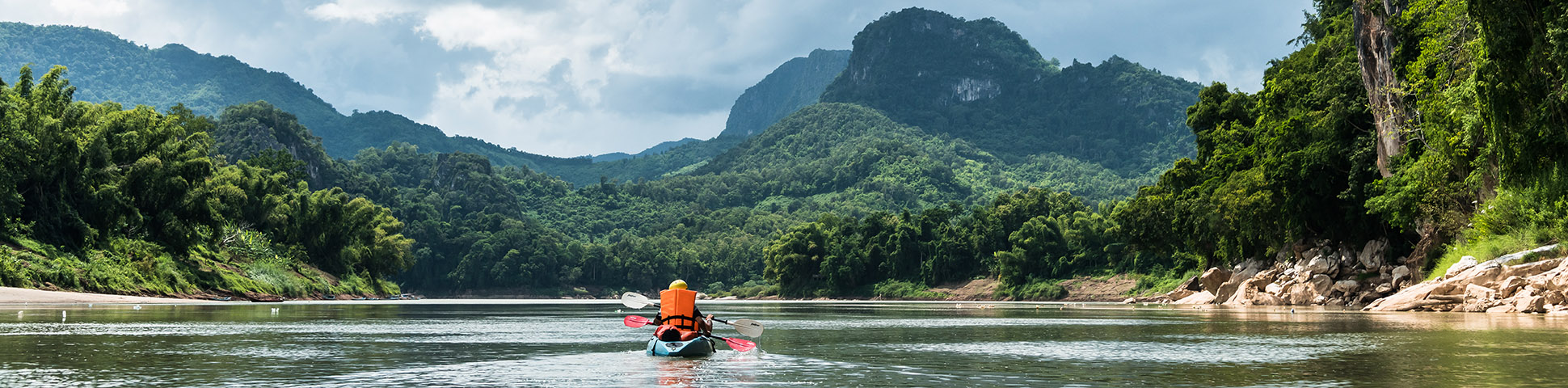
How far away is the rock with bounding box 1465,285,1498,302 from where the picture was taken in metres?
40.7

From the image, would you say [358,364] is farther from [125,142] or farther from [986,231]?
[986,231]

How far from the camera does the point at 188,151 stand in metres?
80.1

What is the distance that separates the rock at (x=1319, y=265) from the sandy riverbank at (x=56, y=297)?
208 ft

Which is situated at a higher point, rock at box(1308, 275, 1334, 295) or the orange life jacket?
the orange life jacket

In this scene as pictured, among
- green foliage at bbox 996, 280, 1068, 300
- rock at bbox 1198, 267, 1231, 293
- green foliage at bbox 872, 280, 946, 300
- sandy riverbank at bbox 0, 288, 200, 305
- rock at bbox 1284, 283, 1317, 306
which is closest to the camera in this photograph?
sandy riverbank at bbox 0, 288, 200, 305

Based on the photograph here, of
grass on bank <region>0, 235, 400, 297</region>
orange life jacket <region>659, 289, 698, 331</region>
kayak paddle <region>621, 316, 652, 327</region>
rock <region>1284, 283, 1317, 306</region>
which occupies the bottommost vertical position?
rock <region>1284, 283, 1317, 306</region>

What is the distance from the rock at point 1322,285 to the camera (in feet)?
199

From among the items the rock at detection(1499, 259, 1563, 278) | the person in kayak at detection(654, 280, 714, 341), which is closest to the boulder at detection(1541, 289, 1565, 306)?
the rock at detection(1499, 259, 1563, 278)

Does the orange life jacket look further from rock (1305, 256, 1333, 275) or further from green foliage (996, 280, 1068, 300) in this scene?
green foliage (996, 280, 1068, 300)

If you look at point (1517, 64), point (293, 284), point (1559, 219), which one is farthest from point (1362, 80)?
point (293, 284)

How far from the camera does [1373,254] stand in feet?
197

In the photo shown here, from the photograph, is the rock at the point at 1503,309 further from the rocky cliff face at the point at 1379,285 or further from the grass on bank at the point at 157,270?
the grass on bank at the point at 157,270

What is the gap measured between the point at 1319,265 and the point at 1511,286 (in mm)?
22119

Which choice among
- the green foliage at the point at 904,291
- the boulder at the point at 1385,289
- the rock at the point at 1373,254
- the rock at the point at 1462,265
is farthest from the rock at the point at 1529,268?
the green foliage at the point at 904,291
